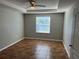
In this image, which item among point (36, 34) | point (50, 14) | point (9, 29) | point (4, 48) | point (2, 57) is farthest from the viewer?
point (36, 34)

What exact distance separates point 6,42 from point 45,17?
3474 mm

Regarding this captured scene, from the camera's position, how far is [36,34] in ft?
23.8

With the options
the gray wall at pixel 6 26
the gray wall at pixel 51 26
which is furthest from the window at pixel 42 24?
the gray wall at pixel 6 26

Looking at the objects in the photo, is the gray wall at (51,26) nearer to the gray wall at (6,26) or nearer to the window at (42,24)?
the window at (42,24)

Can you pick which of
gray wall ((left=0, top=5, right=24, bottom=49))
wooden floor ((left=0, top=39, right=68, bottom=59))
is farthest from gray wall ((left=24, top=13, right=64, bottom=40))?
wooden floor ((left=0, top=39, right=68, bottom=59))

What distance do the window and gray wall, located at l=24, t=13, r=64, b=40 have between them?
246 millimetres

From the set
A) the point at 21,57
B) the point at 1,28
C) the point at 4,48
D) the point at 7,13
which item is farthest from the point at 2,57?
the point at 7,13

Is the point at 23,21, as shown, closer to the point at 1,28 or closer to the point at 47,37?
the point at 47,37

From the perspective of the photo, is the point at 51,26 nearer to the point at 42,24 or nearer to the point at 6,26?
the point at 42,24

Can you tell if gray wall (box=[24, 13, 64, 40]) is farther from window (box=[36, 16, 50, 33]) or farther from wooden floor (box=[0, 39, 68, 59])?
wooden floor (box=[0, 39, 68, 59])

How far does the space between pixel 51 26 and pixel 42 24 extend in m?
0.73

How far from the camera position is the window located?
6.98 m

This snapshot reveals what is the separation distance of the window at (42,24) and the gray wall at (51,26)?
0.25 metres

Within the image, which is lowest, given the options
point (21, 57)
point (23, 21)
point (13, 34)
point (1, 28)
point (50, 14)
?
point (21, 57)
